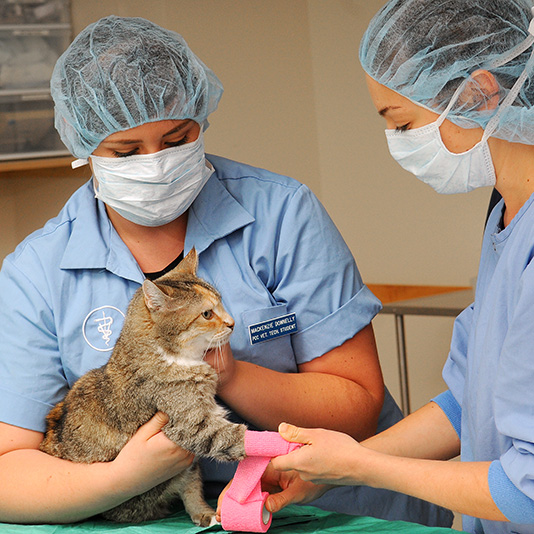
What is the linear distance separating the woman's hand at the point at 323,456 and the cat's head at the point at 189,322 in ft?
0.99

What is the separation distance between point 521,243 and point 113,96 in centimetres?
96

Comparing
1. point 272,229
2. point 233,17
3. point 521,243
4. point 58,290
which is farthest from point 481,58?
point 233,17

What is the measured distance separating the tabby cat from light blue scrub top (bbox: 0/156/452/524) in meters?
0.09

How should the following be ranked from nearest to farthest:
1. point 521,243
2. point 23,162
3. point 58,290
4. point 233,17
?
point 521,243, point 58,290, point 23,162, point 233,17

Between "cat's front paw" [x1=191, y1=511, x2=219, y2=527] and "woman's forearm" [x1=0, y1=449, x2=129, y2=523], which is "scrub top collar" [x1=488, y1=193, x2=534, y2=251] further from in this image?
"woman's forearm" [x1=0, y1=449, x2=129, y2=523]

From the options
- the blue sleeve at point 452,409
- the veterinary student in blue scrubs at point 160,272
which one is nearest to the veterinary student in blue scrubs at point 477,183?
the blue sleeve at point 452,409

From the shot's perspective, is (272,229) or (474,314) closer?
(474,314)

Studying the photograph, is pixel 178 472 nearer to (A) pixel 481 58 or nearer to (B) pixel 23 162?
(A) pixel 481 58

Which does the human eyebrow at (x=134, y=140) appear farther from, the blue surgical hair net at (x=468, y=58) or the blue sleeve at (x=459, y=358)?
the blue sleeve at (x=459, y=358)

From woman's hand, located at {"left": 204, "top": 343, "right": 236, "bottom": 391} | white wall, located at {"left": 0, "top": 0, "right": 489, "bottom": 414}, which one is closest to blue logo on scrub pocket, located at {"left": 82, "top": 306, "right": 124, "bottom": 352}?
woman's hand, located at {"left": 204, "top": 343, "right": 236, "bottom": 391}

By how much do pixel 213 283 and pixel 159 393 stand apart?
35 centimetres

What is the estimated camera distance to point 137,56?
1682mm

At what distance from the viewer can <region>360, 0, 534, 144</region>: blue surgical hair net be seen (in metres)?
1.32

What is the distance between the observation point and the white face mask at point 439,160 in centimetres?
139
